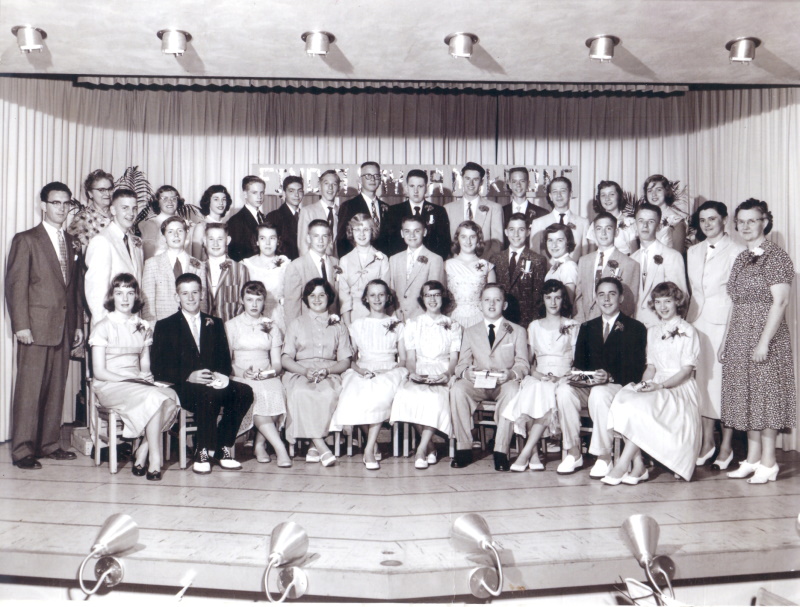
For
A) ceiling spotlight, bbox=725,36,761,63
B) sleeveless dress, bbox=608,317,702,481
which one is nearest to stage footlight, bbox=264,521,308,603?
sleeveless dress, bbox=608,317,702,481

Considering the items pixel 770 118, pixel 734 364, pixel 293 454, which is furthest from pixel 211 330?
pixel 770 118

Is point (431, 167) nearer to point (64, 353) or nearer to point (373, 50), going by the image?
point (373, 50)

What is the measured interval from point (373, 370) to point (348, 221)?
4.44ft

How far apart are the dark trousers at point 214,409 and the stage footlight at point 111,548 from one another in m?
1.48

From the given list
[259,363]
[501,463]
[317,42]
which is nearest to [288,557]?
[501,463]

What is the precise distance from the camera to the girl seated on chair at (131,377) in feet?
14.0

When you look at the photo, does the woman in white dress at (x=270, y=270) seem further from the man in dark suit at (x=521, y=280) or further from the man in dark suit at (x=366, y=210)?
the man in dark suit at (x=521, y=280)

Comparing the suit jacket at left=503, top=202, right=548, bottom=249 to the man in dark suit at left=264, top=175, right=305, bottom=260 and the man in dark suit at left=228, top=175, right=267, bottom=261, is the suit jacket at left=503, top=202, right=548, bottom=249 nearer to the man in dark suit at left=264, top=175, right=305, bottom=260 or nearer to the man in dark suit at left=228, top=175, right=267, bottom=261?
the man in dark suit at left=264, top=175, right=305, bottom=260

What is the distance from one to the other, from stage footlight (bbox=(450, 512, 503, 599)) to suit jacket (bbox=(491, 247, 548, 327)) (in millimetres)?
2476

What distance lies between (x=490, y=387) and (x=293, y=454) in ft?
4.17

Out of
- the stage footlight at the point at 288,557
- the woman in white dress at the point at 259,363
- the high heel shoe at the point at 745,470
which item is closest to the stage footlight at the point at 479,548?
the stage footlight at the point at 288,557

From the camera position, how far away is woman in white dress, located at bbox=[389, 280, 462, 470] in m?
4.59

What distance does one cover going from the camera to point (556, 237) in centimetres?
509

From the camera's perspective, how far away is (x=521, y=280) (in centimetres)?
523
